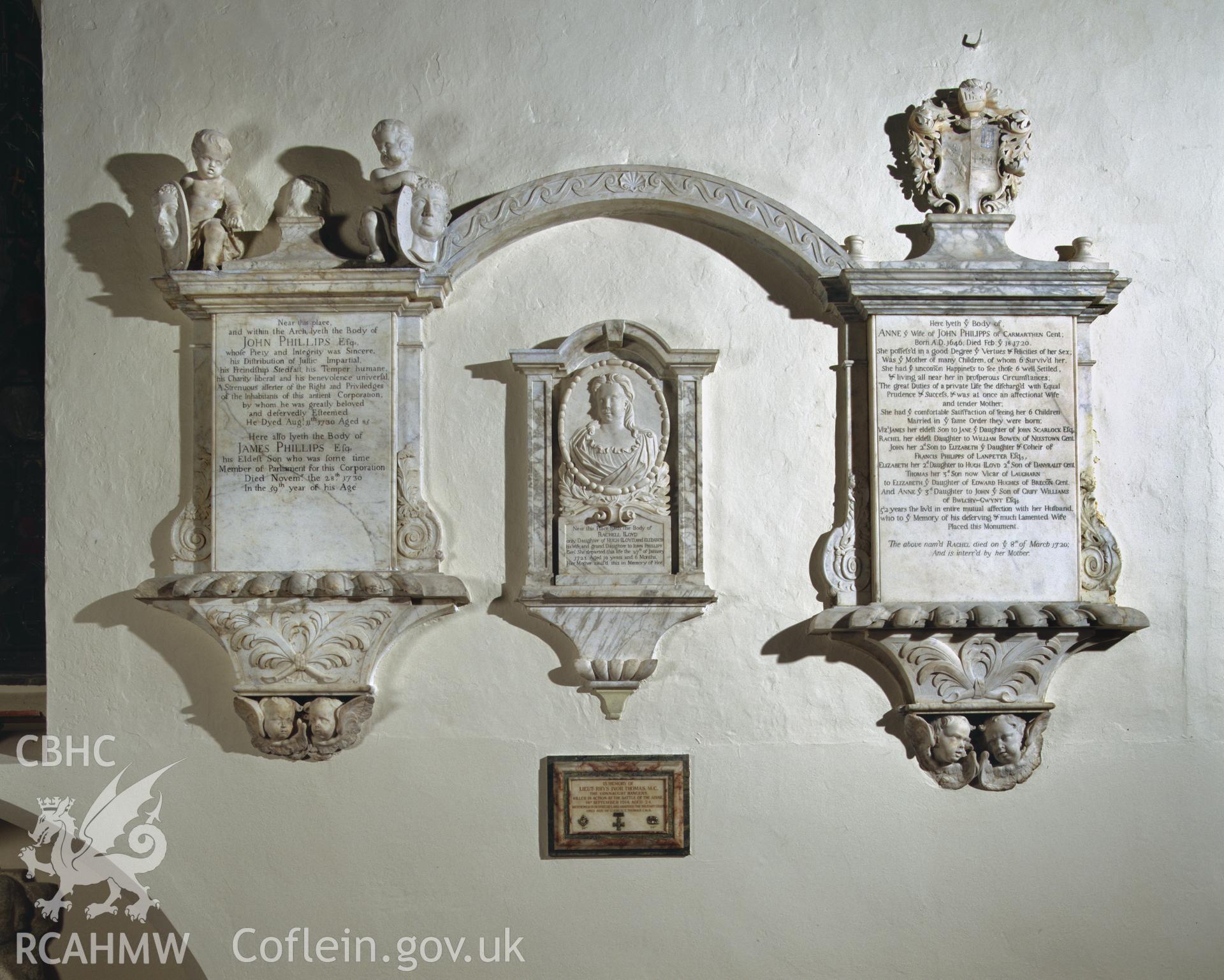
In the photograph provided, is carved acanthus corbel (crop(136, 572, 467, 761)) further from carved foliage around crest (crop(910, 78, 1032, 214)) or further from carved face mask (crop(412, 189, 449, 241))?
carved foliage around crest (crop(910, 78, 1032, 214))

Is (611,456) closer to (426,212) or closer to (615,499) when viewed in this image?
(615,499)

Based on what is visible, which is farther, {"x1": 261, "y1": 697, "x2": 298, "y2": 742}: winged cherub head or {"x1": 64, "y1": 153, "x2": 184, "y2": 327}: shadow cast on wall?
{"x1": 64, "y1": 153, "x2": 184, "y2": 327}: shadow cast on wall

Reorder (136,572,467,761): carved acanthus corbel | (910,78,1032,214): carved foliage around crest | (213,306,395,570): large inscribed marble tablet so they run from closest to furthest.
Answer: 1. (136,572,467,761): carved acanthus corbel
2. (213,306,395,570): large inscribed marble tablet
3. (910,78,1032,214): carved foliage around crest

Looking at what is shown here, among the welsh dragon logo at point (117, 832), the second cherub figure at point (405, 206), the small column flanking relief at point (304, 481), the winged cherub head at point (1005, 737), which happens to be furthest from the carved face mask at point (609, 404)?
the welsh dragon logo at point (117, 832)

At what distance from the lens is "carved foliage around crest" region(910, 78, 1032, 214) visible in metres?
4.94

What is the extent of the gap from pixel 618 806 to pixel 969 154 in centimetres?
314

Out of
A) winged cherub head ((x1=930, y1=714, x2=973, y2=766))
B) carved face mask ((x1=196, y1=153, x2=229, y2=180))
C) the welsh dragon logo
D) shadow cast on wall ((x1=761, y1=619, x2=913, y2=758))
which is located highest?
carved face mask ((x1=196, y1=153, x2=229, y2=180))

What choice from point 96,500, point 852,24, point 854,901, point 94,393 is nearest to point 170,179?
point 94,393

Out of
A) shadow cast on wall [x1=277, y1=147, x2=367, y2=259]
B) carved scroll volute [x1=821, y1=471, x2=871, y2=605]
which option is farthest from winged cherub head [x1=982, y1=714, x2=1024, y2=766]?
shadow cast on wall [x1=277, y1=147, x2=367, y2=259]

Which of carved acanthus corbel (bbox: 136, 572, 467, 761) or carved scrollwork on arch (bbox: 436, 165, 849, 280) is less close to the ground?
carved scrollwork on arch (bbox: 436, 165, 849, 280)

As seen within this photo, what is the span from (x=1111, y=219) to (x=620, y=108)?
2174 millimetres

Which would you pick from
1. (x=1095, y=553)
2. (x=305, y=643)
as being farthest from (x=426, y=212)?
(x=1095, y=553)

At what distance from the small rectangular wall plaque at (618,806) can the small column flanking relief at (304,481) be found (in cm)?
86

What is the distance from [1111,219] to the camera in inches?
196
